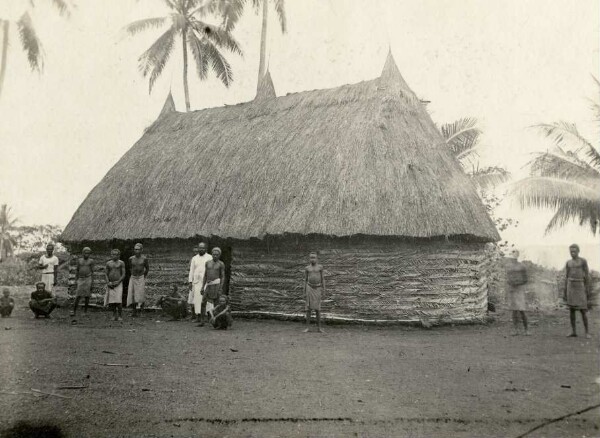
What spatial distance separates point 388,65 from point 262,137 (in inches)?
156

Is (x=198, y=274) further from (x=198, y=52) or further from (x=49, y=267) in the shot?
(x=198, y=52)

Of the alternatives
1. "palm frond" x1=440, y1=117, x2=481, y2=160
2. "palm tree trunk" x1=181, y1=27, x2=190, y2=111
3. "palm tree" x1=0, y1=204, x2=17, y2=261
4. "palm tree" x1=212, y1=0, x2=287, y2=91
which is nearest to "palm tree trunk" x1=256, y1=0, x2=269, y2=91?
"palm tree" x1=212, y1=0, x2=287, y2=91

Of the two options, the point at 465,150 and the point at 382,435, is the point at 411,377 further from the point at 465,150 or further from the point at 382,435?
the point at 465,150

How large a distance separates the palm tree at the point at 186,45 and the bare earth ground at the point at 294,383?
1666 cm

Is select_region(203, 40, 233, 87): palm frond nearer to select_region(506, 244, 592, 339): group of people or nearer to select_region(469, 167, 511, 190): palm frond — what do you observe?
select_region(469, 167, 511, 190): palm frond

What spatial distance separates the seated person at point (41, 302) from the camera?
499 inches

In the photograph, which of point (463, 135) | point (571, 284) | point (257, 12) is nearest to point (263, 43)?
point (257, 12)

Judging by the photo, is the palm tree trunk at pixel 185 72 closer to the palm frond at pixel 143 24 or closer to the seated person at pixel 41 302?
the palm frond at pixel 143 24

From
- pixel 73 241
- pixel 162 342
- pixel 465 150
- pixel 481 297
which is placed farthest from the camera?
pixel 465 150

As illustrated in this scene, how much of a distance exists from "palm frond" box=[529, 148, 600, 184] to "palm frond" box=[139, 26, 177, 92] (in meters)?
16.7

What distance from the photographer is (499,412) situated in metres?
5.02

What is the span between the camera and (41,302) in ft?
41.7

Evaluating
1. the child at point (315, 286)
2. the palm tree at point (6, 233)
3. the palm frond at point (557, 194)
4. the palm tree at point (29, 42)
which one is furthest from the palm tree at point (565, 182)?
the palm tree at point (6, 233)

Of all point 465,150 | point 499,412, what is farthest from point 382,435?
point 465,150
